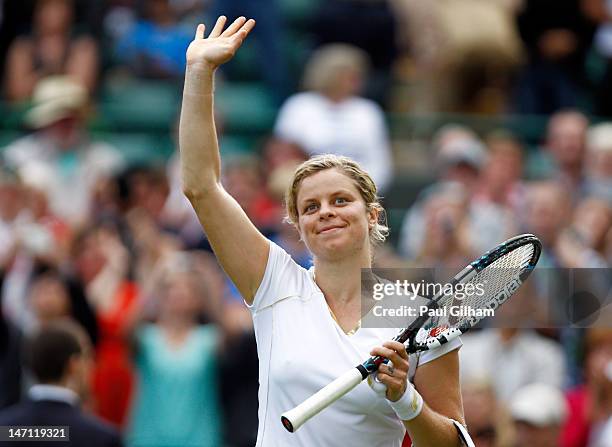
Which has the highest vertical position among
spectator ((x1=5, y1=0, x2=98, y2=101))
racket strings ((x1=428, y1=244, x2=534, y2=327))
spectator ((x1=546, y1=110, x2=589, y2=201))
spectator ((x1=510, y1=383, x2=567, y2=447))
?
spectator ((x1=5, y1=0, x2=98, y2=101))

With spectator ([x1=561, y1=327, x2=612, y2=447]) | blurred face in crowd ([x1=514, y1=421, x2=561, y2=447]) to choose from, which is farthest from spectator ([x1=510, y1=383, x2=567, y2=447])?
spectator ([x1=561, y1=327, x2=612, y2=447])

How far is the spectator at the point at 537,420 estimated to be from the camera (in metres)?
7.30

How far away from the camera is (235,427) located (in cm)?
832

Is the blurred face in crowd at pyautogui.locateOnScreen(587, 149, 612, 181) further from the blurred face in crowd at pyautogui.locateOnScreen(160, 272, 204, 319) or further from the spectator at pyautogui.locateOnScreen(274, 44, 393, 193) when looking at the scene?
the blurred face in crowd at pyautogui.locateOnScreen(160, 272, 204, 319)

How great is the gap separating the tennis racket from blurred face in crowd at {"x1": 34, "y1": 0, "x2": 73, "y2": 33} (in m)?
7.21

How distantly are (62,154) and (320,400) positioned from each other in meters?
6.29

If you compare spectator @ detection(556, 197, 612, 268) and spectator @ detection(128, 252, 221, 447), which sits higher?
spectator @ detection(556, 197, 612, 268)

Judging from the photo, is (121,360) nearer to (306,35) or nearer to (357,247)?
(357,247)

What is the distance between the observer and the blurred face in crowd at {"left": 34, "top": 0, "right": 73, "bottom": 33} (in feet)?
37.6

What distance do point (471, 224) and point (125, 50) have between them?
3888 millimetres

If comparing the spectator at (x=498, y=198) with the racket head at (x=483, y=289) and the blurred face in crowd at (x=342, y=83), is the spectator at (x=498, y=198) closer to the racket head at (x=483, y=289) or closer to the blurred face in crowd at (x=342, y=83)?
the blurred face in crowd at (x=342, y=83)

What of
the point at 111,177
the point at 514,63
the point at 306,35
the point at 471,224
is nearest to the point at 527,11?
the point at 514,63

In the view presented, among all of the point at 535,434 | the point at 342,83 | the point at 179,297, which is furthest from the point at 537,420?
the point at 342,83

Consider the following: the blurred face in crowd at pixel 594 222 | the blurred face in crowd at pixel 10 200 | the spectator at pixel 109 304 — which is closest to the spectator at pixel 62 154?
the blurred face in crowd at pixel 10 200
